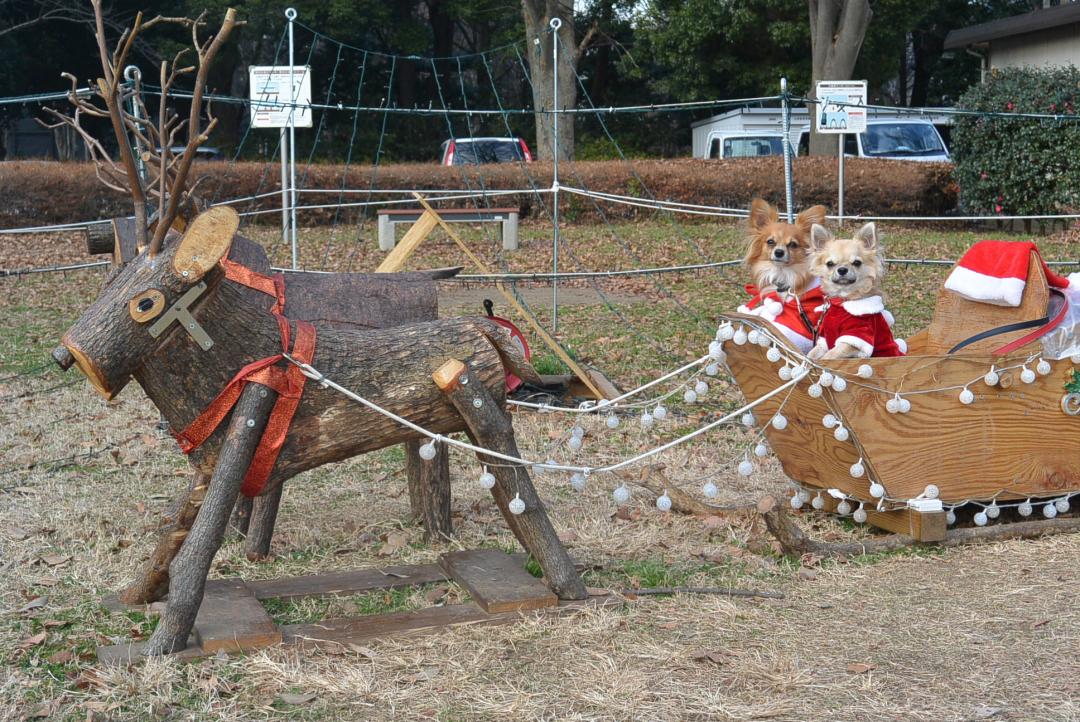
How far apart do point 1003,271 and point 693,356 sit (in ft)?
13.6

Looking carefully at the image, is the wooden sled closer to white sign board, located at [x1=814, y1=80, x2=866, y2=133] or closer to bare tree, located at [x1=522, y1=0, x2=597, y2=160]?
white sign board, located at [x1=814, y1=80, x2=866, y2=133]

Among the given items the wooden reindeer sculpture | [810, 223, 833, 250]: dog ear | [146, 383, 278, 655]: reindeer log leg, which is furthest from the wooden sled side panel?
[146, 383, 278, 655]: reindeer log leg

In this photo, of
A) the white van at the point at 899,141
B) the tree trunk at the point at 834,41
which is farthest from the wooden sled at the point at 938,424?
the tree trunk at the point at 834,41

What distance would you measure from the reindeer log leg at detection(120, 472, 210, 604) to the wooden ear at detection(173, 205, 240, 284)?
2.60ft

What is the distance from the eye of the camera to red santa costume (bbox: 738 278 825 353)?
480 centimetres

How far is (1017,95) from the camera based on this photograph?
A: 15.4 metres

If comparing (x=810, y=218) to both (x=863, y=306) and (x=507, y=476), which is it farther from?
(x=507, y=476)

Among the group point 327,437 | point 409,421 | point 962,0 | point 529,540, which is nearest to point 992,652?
point 529,540

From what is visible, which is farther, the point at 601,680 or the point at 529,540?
the point at 529,540

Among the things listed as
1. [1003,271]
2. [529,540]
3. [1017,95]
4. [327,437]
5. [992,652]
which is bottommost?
[992,652]

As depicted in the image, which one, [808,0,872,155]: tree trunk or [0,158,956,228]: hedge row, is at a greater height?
[808,0,872,155]: tree trunk

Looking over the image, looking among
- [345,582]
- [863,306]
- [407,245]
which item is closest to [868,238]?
[863,306]

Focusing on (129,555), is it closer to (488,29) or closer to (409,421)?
(409,421)

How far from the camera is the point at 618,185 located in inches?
670
